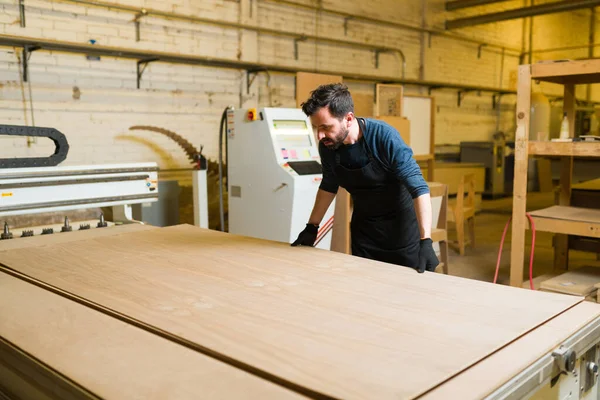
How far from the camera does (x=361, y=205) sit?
8.52 feet

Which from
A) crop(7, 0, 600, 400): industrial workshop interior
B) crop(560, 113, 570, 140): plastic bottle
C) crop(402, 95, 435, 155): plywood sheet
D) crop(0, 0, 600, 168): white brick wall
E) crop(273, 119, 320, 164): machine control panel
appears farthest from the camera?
crop(402, 95, 435, 155): plywood sheet

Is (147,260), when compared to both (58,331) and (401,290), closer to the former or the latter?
(58,331)

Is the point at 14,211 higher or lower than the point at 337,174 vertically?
lower

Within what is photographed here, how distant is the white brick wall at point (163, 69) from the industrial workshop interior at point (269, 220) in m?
0.02

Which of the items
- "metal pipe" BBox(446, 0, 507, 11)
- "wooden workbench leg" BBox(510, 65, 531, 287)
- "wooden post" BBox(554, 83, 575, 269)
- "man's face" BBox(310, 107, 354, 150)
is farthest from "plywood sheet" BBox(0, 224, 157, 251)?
"metal pipe" BBox(446, 0, 507, 11)

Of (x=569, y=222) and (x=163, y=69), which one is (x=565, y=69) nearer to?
(x=569, y=222)

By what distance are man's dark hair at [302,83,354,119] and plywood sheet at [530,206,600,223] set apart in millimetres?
1901

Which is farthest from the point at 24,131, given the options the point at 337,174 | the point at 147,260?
the point at 337,174

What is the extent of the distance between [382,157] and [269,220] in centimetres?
189

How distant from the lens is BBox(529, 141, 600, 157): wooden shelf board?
10.2 feet

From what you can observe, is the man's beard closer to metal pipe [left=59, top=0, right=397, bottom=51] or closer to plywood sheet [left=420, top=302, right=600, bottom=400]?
plywood sheet [left=420, top=302, right=600, bottom=400]

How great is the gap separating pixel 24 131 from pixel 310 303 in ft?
5.99

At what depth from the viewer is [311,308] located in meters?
1.35

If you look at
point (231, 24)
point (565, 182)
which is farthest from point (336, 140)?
point (231, 24)
